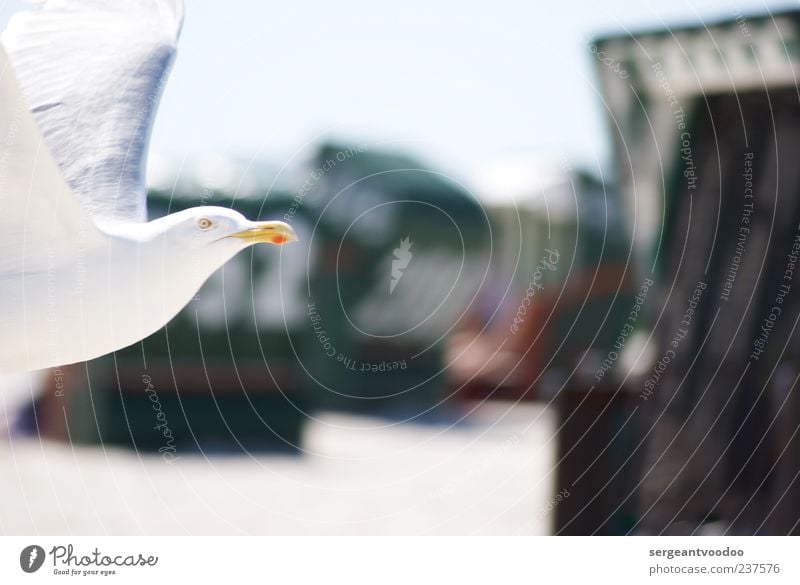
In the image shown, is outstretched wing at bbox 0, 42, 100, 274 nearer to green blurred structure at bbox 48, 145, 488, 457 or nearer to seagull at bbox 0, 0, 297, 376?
seagull at bbox 0, 0, 297, 376

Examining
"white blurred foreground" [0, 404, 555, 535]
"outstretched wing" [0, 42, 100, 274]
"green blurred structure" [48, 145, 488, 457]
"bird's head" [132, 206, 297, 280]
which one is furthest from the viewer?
"green blurred structure" [48, 145, 488, 457]

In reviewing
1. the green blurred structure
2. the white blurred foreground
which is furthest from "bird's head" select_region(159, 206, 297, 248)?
the green blurred structure

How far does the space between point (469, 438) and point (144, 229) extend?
124 inches

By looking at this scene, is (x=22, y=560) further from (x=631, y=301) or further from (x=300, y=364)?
(x=631, y=301)

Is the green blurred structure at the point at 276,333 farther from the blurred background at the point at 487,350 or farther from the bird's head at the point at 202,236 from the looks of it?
the bird's head at the point at 202,236

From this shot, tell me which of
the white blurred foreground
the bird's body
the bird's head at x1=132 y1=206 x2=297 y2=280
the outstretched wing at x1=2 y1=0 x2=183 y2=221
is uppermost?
the outstretched wing at x1=2 y1=0 x2=183 y2=221

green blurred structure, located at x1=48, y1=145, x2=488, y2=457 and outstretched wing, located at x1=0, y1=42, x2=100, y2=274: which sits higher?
outstretched wing, located at x1=0, y1=42, x2=100, y2=274

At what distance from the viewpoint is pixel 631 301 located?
384 cm

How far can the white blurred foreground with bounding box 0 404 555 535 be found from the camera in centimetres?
270

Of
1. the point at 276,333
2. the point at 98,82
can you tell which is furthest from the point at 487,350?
the point at 98,82

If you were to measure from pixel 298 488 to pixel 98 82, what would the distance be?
225cm

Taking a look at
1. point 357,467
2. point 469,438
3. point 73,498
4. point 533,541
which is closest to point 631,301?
point 469,438

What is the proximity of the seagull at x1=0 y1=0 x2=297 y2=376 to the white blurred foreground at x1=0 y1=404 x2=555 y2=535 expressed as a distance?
154cm

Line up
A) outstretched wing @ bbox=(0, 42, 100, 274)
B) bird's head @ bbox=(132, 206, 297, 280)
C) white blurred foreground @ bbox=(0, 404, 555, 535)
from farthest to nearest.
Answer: white blurred foreground @ bbox=(0, 404, 555, 535)
bird's head @ bbox=(132, 206, 297, 280)
outstretched wing @ bbox=(0, 42, 100, 274)
